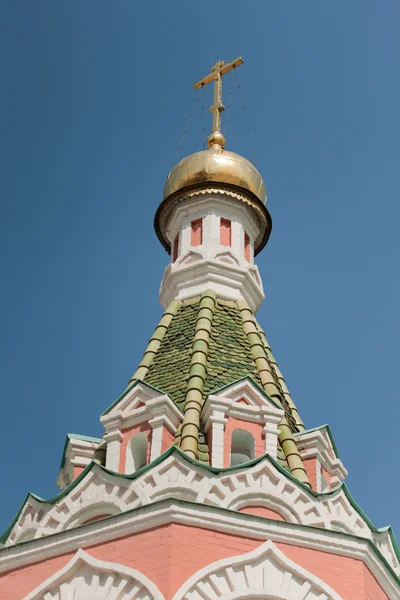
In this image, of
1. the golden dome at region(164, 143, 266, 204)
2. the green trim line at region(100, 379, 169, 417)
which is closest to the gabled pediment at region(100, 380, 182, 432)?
the green trim line at region(100, 379, 169, 417)

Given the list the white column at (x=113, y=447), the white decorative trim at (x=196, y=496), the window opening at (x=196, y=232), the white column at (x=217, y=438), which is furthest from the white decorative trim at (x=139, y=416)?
the window opening at (x=196, y=232)

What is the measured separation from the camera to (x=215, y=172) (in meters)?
16.8

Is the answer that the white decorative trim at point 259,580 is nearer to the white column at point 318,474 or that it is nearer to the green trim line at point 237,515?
the green trim line at point 237,515

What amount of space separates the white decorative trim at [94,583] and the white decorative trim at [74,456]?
222cm

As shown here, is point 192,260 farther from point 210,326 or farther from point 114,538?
point 114,538

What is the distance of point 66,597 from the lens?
10.9 meters

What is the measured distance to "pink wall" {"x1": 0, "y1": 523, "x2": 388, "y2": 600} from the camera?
1070cm

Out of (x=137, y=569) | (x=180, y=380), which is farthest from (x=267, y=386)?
(x=137, y=569)

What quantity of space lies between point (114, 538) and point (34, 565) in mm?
817

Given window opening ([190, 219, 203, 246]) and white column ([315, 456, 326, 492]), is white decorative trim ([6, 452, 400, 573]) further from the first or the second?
window opening ([190, 219, 203, 246])

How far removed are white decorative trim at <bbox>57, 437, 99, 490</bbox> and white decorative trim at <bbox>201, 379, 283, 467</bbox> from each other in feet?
4.58

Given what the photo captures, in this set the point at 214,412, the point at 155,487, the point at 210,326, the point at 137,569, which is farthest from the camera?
the point at 210,326

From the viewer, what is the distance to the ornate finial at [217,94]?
17766mm

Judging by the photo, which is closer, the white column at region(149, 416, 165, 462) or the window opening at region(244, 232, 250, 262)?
the white column at region(149, 416, 165, 462)
